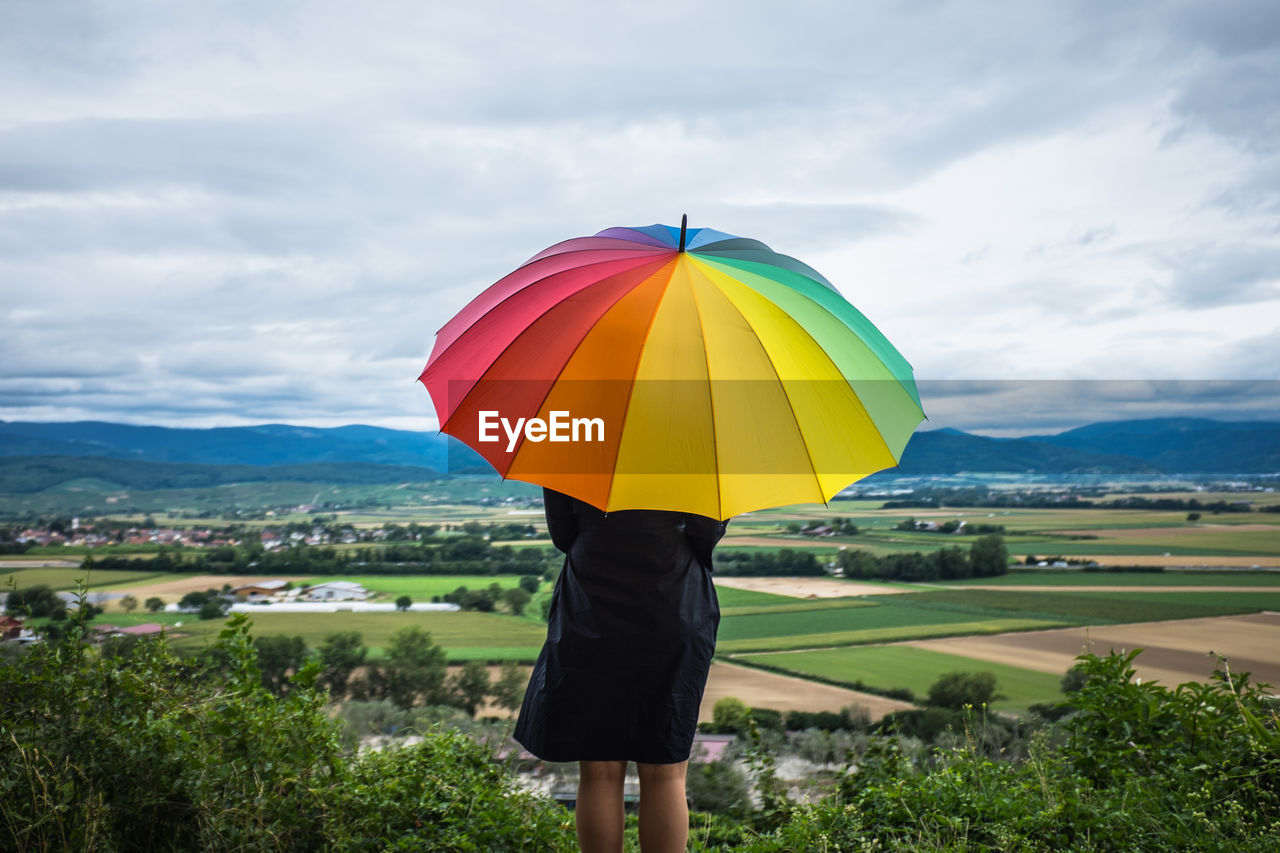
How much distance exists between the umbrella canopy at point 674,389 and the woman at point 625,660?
0.84 ft

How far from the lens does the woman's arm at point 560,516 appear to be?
7.14ft

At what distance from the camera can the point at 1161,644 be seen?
6004 millimetres

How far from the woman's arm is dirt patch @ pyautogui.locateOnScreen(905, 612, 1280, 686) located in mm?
4316


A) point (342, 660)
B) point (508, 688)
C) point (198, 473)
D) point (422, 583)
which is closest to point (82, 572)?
point (342, 660)

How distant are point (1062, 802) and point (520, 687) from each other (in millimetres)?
3860

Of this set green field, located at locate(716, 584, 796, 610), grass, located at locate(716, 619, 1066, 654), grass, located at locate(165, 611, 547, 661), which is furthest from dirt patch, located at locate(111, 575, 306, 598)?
grass, located at locate(716, 619, 1066, 654)

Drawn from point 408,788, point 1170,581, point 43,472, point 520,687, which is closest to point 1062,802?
point 408,788

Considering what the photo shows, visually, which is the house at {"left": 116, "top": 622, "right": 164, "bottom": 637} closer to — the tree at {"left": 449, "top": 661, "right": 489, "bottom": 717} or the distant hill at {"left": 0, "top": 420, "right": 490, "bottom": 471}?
the tree at {"left": 449, "top": 661, "right": 489, "bottom": 717}

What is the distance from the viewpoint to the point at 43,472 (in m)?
8.27

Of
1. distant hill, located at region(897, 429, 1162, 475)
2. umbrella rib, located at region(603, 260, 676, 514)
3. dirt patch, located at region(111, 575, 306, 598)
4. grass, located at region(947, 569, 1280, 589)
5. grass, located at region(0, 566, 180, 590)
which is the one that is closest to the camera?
umbrella rib, located at region(603, 260, 676, 514)

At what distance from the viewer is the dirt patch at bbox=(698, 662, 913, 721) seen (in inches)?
222

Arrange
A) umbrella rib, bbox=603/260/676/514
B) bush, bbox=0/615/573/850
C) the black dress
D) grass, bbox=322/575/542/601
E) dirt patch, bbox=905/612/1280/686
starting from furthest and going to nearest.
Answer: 1. grass, bbox=322/575/542/601
2. dirt patch, bbox=905/612/1280/686
3. bush, bbox=0/615/573/850
4. the black dress
5. umbrella rib, bbox=603/260/676/514

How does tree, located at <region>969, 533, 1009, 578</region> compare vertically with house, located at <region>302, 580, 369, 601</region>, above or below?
above

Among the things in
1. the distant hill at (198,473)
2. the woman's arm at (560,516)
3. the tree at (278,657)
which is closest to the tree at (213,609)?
the tree at (278,657)
